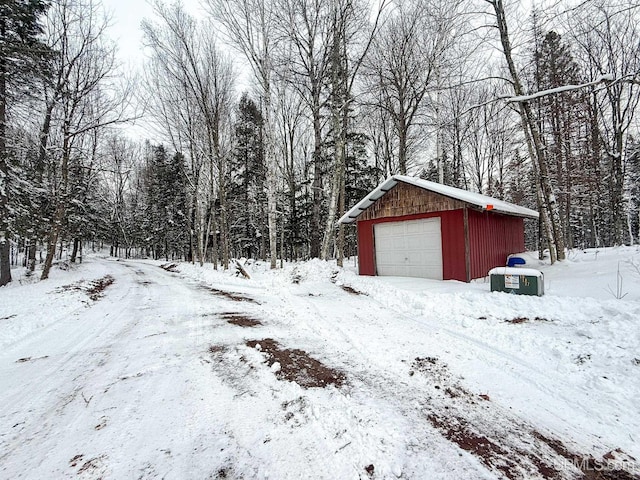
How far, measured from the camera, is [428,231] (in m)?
9.62

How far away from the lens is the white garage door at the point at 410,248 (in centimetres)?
945

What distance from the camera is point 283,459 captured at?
1856 mm

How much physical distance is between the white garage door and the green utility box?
294 cm

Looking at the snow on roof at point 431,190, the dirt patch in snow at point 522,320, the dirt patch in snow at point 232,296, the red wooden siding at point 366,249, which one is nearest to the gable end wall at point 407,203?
the snow on roof at point 431,190

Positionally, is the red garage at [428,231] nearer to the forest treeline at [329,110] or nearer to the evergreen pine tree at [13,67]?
the forest treeline at [329,110]

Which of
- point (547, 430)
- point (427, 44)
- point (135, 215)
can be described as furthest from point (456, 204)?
point (135, 215)

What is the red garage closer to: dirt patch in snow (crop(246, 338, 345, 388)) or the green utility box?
the green utility box

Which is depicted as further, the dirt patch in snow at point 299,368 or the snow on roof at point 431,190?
the snow on roof at point 431,190

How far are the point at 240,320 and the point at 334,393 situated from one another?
10.3 feet

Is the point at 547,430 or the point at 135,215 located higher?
the point at 135,215

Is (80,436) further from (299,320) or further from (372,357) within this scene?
(299,320)

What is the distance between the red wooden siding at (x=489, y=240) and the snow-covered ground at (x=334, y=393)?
360 centimetres

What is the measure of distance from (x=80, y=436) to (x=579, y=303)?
6.93 metres

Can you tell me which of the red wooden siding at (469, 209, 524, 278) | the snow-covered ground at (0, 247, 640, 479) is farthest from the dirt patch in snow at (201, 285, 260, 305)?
the red wooden siding at (469, 209, 524, 278)
